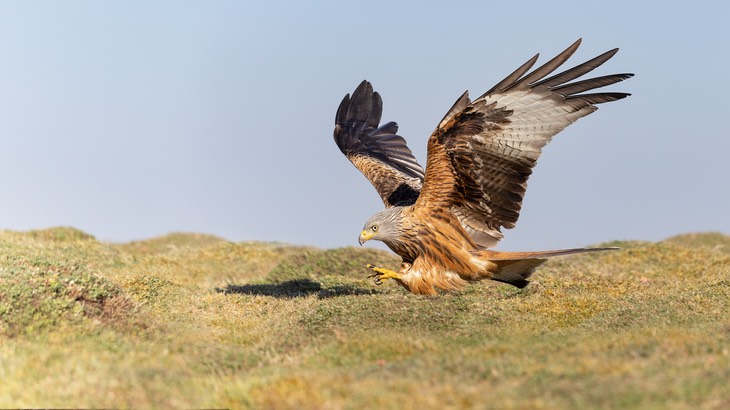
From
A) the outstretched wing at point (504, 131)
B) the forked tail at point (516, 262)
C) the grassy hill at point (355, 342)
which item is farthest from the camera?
the forked tail at point (516, 262)

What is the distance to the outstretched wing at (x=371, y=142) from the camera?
1916 centimetres

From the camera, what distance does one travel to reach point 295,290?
1938 cm

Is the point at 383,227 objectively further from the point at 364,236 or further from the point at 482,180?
the point at 482,180

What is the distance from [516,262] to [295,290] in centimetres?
618

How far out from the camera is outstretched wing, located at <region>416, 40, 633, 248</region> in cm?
1416

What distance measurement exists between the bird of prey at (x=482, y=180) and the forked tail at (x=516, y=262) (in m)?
0.02

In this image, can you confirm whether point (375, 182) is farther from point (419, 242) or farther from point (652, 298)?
Result: point (652, 298)

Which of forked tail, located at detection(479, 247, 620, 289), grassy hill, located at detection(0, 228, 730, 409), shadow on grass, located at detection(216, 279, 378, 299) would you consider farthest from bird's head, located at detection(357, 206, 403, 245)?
shadow on grass, located at detection(216, 279, 378, 299)

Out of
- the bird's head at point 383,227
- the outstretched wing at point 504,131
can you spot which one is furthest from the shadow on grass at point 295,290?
the outstretched wing at point 504,131

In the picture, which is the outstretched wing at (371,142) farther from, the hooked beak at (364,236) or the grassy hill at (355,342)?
the hooked beak at (364,236)

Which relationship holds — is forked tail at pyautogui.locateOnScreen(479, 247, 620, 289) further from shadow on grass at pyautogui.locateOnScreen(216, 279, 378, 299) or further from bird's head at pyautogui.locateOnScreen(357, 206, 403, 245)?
shadow on grass at pyautogui.locateOnScreen(216, 279, 378, 299)

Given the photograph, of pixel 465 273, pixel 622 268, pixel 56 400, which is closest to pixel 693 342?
pixel 465 273

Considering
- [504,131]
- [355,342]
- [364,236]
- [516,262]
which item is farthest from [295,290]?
[355,342]

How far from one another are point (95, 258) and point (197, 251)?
4.87 m
